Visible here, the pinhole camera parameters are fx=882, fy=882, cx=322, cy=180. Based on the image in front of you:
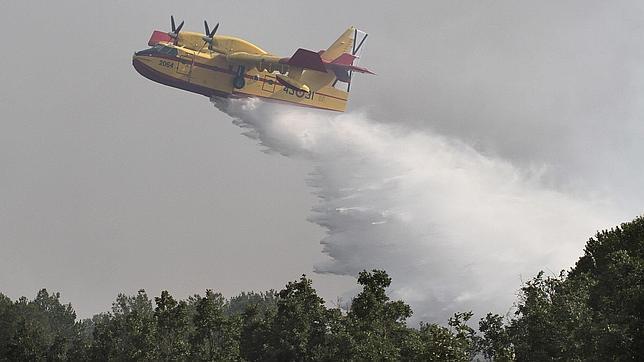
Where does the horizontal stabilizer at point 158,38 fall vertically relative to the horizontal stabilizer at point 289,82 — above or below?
above

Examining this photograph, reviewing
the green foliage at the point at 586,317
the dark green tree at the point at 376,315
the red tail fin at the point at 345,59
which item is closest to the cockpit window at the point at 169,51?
the red tail fin at the point at 345,59

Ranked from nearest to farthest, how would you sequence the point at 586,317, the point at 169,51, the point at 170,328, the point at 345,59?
the point at 586,317 < the point at 170,328 < the point at 169,51 < the point at 345,59

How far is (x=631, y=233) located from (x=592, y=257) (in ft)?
19.3

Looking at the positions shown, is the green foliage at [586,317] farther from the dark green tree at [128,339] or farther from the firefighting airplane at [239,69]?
the firefighting airplane at [239,69]

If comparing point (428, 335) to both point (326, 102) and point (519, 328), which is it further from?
point (326, 102)

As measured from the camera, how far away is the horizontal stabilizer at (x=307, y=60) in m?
86.8

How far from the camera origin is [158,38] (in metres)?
92.9

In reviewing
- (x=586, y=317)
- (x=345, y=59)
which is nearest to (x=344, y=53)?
(x=345, y=59)

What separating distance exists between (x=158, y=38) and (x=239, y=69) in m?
10.5

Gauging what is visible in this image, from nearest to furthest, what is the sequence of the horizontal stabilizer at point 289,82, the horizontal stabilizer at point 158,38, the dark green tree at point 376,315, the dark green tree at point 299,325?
1. the dark green tree at point 376,315
2. the dark green tree at point 299,325
3. the horizontal stabilizer at point 289,82
4. the horizontal stabilizer at point 158,38

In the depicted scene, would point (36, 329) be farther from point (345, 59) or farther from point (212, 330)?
point (345, 59)

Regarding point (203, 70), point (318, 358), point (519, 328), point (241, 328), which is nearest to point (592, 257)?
point (519, 328)

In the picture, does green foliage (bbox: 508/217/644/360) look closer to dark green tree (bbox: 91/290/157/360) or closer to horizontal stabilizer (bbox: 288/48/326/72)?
dark green tree (bbox: 91/290/157/360)

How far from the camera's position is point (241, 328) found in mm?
71500
